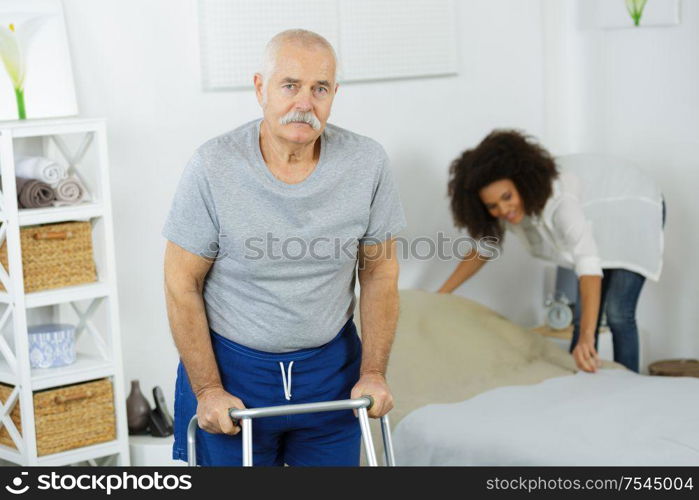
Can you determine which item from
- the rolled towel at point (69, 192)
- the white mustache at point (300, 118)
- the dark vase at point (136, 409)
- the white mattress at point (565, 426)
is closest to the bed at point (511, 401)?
the white mattress at point (565, 426)

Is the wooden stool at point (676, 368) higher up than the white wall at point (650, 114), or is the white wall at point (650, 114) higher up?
the white wall at point (650, 114)

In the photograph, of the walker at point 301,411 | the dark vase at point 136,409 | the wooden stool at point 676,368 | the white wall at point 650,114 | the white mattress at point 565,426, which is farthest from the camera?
the white wall at point 650,114

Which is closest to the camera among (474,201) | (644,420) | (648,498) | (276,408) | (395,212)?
(276,408)

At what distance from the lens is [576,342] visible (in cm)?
Answer: 392

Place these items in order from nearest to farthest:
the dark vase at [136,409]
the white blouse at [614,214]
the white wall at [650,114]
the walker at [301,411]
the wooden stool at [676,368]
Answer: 1. the walker at [301,411]
2. the dark vase at [136,409]
3. the white blouse at [614,214]
4. the wooden stool at [676,368]
5. the white wall at [650,114]

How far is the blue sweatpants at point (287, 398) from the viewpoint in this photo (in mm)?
2086

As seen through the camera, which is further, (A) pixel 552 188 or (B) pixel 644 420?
(A) pixel 552 188

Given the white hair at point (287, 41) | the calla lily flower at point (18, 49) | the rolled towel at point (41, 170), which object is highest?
the calla lily flower at point (18, 49)

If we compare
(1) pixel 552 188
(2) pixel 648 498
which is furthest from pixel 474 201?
(2) pixel 648 498

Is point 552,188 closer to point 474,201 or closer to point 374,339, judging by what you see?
point 474,201

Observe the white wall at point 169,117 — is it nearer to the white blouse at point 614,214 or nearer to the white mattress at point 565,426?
the white blouse at point 614,214

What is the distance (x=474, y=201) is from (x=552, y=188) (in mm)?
290

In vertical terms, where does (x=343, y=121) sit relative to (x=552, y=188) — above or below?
above

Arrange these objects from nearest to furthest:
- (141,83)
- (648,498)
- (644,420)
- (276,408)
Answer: (276,408) → (648,498) → (644,420) → (141,83)
